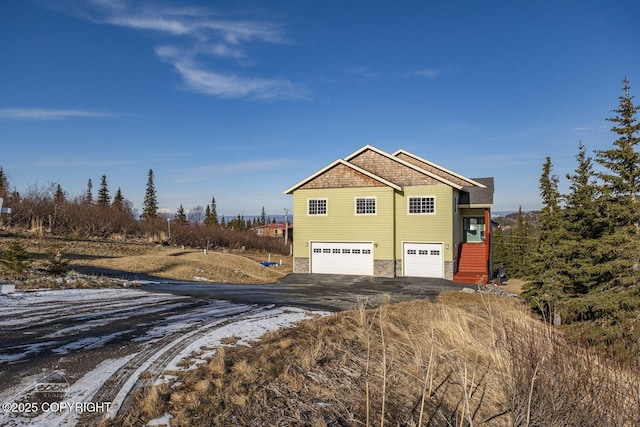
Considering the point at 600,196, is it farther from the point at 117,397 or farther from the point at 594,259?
the point at 117,397

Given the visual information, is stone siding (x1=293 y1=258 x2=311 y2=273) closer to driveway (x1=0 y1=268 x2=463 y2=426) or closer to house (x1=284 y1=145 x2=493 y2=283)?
house (x1=284 y1=145 x2=493 y2=283)

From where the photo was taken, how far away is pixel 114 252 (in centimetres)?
3136

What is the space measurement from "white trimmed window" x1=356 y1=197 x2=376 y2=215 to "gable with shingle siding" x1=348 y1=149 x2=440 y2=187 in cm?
213

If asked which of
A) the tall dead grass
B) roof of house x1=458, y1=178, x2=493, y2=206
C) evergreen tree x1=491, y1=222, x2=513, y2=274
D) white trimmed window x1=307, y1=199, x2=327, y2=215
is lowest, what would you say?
evergreen tree x1=491, y1=222, x2=513, y2=274

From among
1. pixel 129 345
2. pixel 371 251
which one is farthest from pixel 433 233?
pixel 129 345

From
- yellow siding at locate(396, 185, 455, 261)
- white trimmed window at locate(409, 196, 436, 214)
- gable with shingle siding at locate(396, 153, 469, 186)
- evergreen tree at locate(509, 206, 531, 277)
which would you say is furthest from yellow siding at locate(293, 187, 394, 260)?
evergreen tree at locate(509, 206, 531, 277)

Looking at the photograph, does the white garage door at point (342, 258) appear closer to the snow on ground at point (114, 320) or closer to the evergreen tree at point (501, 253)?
the snow on ground at point (114, 320)

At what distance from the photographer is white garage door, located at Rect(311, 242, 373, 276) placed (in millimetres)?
23562

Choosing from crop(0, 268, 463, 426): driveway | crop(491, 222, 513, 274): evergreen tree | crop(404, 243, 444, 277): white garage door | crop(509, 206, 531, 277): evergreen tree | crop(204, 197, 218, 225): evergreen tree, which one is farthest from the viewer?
crop(204, 197, 218, 225): evergreen tree

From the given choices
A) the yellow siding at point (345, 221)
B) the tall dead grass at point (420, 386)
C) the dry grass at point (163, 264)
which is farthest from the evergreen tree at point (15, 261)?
the yellow siding at point (345, 221)

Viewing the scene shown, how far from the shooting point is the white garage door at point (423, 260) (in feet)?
73.7

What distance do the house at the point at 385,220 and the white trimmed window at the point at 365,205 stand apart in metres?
0.06

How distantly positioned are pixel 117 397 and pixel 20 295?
831cm

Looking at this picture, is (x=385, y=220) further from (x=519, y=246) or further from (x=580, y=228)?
(x=519, y=246)
